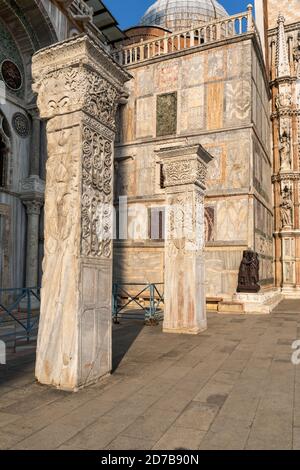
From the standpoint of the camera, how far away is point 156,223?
17094 mm

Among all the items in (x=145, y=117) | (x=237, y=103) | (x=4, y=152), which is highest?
(x=145, y=117)

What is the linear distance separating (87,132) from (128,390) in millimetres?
3246

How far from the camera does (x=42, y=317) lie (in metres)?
5.09

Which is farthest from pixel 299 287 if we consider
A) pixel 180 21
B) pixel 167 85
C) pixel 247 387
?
pixel 180 21

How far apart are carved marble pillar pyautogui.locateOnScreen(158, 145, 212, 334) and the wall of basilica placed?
6.05 m

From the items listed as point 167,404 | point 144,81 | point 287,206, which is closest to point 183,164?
point 167,404

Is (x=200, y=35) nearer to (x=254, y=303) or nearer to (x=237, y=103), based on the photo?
(x=237, y=103)

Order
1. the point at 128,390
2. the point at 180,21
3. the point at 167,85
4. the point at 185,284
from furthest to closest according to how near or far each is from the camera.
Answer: the point at 180,21 → the point at 167,85 → the point at 185,284 → the point at 128,390

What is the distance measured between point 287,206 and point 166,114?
8.65 meters

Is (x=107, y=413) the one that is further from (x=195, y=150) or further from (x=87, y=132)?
(x=195, y=150)

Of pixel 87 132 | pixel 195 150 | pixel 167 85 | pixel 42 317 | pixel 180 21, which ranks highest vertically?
pixel 180 21

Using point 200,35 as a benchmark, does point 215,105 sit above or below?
below

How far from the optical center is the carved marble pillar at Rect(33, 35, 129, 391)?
4906mm

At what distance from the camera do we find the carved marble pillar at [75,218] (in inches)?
193
